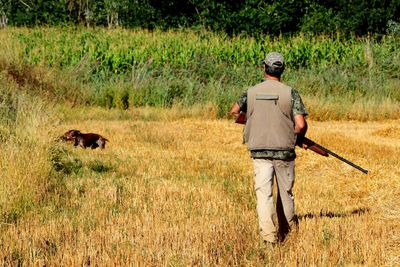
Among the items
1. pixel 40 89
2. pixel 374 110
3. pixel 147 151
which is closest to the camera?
pixel 147 151

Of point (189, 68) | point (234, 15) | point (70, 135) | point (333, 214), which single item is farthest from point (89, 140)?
point (234, 15)

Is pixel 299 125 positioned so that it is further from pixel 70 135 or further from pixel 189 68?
pixel 189 68

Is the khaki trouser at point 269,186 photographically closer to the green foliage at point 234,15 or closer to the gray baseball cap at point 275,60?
the gray baseball cap at point 275,60

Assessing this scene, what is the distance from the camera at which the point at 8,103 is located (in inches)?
539

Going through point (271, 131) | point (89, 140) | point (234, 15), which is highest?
point (271, 131)

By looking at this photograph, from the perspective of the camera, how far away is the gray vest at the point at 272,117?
5.90 metres

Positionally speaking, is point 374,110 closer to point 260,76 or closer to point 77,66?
point 260,76

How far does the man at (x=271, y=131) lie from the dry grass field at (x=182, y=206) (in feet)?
1.71

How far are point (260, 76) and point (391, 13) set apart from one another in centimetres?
1788

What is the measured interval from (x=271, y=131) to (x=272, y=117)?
13 centimetres

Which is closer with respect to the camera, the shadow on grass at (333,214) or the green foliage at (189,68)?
the shadow on grass at (333,214)

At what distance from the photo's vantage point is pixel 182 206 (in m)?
7.95

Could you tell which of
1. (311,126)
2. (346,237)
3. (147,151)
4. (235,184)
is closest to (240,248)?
(346,237)

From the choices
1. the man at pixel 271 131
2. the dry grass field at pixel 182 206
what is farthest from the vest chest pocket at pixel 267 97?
the dry grass field at pixel 182 206
